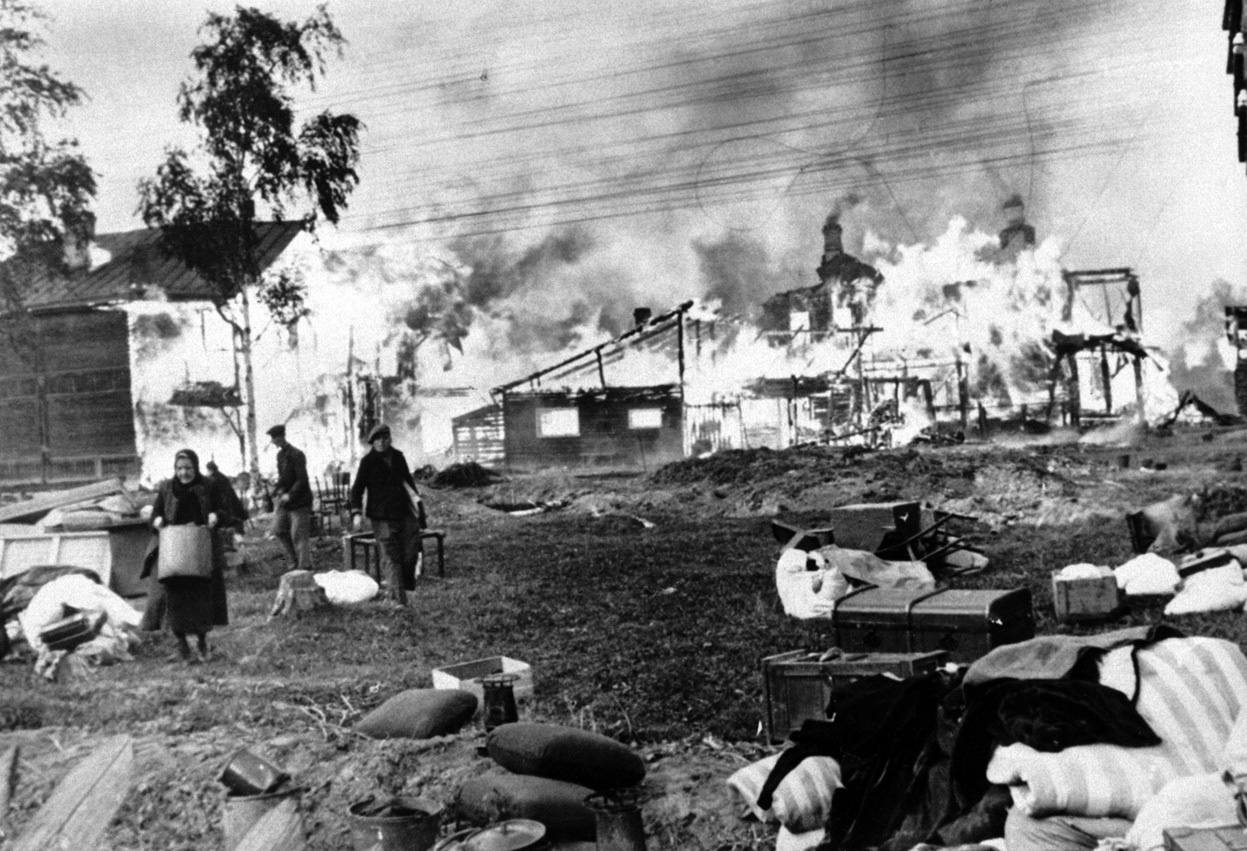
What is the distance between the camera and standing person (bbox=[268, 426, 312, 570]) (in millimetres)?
5879

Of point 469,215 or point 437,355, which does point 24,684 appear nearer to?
point 437,355

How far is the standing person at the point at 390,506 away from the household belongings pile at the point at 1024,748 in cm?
251

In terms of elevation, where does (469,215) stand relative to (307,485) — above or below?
above

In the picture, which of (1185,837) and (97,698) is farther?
(97,698)

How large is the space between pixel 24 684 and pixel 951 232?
194 inches

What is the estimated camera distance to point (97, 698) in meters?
5.67

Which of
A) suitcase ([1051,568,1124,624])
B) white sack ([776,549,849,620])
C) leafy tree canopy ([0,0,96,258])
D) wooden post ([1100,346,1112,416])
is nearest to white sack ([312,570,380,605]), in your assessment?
white sack ([776,549,849,620])

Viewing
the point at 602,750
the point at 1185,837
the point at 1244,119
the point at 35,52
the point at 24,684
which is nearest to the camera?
the point at 1185,837

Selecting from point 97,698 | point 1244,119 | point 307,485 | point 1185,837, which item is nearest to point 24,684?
point 97,698

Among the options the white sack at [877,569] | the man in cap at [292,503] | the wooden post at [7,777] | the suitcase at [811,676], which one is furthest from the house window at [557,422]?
the wooden post at [7,777]

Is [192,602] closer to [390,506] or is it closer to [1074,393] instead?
[390,506]

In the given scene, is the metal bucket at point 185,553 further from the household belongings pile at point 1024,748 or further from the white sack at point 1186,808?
the white sack at point 1186,808

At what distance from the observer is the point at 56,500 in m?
6.17

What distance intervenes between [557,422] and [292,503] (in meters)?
1.39
